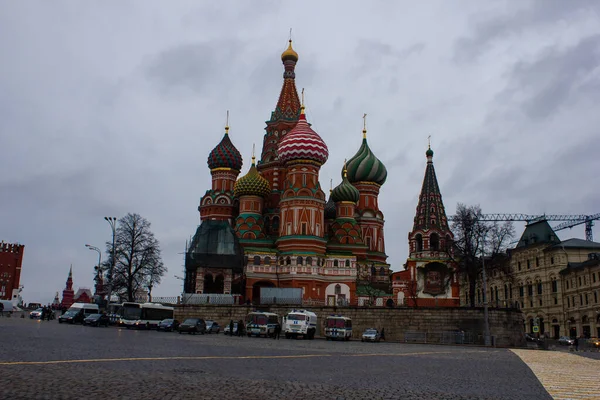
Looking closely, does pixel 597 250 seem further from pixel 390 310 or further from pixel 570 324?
pixel 390 310

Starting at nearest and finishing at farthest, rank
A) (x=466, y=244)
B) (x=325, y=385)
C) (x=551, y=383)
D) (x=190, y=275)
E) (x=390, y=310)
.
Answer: (x=325, y=385), (x=551, y=383), (x=390, y=310), (x=466, y=244), (x=190, y=275)

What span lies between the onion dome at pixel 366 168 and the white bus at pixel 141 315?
33.1m

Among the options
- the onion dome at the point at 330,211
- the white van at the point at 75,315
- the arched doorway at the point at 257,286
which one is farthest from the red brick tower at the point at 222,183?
the white van at the point at 75,315

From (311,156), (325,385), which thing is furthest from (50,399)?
(311,156)

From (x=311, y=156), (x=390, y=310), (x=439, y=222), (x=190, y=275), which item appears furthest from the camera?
(x=439, y=222)

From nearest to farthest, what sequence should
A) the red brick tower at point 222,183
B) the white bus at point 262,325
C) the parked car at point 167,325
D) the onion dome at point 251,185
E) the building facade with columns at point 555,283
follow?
the white bus at point 262,325
the parked car at point 167,325
the building facade with columns at point 555,283
the onion dome at point 251,185
the red brick tower at point 222,183

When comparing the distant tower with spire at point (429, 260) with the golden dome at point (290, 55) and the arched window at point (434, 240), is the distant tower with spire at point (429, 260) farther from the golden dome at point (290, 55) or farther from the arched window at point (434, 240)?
the golden dome at point (290, 55)

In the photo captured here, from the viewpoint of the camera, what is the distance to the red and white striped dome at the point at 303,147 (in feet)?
198

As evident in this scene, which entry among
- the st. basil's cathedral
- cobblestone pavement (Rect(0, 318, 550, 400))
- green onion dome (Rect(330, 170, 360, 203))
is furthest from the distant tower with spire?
cobblestone pavement (Rect(0, 318, 550, 400))

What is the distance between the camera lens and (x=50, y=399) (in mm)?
7730

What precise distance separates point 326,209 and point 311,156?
1163cm

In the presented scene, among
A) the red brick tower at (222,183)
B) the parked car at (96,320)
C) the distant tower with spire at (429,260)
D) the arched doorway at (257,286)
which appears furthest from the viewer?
the red brick tower at (222,183)

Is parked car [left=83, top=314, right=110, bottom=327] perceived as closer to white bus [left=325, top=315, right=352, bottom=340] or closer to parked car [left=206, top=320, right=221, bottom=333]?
parked car [left=206, top=320, right=221, bottom=333]

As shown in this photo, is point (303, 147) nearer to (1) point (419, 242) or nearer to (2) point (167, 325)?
(1) point (419, 242)
